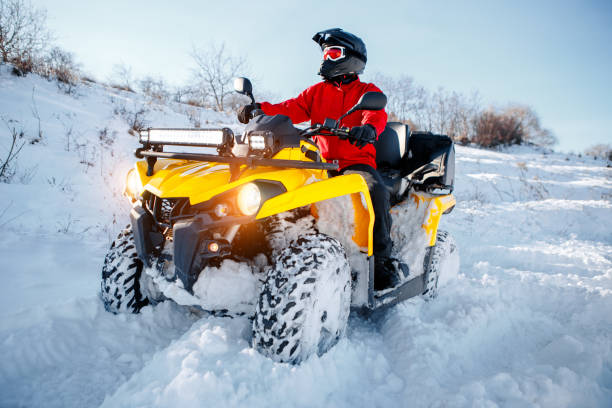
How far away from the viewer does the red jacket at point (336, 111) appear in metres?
2.45

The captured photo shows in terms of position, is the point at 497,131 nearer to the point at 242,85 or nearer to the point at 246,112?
the point at 246,112

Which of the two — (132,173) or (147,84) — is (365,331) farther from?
(147,84)

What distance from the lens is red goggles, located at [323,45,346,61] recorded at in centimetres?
244

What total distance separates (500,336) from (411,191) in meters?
1.27

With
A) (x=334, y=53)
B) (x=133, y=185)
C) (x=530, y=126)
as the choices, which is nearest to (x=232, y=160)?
(x=133, y=185)

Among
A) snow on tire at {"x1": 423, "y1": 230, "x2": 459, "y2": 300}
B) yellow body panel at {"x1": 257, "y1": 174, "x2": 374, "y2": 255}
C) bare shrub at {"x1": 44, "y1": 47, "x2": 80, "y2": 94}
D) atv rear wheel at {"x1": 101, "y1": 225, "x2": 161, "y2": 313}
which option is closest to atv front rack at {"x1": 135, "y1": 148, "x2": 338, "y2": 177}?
yellow body panel at {"x1": 257, "y1": 174, "x2": 374, "y2": 255}

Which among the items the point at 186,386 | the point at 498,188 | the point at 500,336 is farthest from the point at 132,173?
the point at 498,188

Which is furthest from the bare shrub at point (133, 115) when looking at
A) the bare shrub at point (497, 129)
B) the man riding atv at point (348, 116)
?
the bare shrub at point (497, 129)

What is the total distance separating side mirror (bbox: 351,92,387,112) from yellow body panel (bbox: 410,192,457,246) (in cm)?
119

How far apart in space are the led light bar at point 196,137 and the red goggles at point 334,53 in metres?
1.26

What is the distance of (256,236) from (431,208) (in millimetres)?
1444

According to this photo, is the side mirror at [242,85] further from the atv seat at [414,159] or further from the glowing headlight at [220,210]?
the atv seat at [414,159]

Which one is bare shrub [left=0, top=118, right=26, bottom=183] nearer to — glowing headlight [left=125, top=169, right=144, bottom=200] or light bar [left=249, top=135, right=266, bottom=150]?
Result: glowing headlight [left=125, top=169, right=144, bottom=200]

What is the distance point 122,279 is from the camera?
6.42 ft
